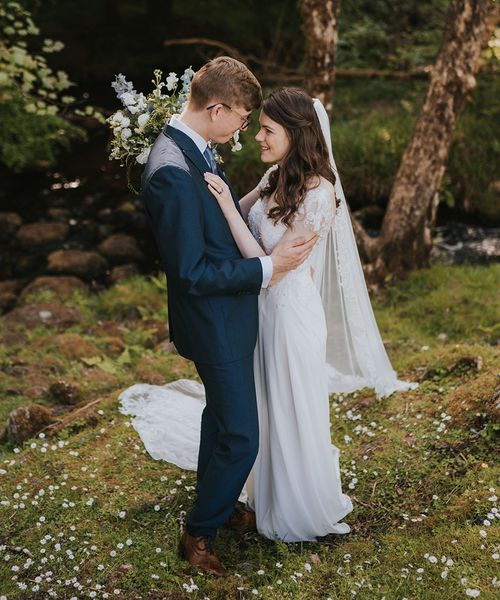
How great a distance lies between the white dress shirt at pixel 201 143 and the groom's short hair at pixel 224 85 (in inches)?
4.6

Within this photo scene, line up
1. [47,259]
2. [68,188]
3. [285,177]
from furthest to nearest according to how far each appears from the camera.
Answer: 1. [68,188]
2. [47,259]
3. [285,177]

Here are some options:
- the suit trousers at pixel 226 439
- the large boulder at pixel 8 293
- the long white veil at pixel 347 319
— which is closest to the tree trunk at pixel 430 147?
the long white veil at pixel 347 319

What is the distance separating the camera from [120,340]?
7230 millimetres

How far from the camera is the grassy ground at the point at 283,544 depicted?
11.8 ft

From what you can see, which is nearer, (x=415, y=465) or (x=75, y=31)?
(x=415, y=465)

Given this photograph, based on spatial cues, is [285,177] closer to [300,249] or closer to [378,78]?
[300,249]

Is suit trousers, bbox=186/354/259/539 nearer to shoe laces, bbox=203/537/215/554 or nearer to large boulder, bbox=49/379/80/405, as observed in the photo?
shoe laces, bbox=203/537/215/554

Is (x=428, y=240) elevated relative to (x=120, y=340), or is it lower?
elevated

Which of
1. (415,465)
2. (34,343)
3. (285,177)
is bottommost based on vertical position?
(34,343)

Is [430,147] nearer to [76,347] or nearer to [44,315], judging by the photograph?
[76,347]

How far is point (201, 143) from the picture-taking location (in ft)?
10.8

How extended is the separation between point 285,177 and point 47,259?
6.54 m

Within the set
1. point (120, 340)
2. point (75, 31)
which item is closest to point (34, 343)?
point (120, 340)

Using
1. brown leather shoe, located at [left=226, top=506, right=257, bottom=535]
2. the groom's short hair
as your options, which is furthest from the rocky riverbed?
the groom's short hair
